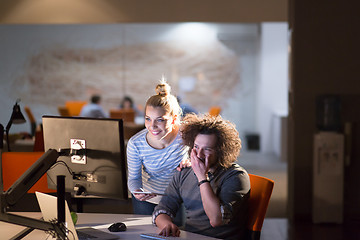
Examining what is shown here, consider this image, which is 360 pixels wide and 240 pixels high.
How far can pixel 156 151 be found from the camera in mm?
3227

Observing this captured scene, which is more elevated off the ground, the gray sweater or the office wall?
the office wall

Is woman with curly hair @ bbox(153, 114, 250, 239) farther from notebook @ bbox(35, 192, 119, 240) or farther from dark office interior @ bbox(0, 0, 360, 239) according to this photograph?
dark office interior @ bbox(0, 0, 360, 239)

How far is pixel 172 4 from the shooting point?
671 cm

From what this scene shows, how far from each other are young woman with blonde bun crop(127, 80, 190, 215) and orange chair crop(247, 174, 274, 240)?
0.53m

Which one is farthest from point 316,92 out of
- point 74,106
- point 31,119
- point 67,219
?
point 31,119

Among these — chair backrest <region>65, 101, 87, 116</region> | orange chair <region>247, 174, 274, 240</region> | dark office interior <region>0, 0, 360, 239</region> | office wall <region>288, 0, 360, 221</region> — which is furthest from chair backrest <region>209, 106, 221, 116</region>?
orange chair <region>247, 174, 274, 240</region>

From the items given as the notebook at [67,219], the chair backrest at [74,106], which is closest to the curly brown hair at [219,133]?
the notebook at [67,219]

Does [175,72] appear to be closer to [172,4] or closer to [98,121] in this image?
[172,4]

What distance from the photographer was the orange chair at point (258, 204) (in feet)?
9.13

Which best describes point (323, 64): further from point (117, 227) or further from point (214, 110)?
point (117, 227)

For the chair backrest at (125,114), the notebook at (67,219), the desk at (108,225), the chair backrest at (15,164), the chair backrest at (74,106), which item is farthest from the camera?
the chair backrest at (74,106)

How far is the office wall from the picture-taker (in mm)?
5543

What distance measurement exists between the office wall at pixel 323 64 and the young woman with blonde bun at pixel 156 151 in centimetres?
268

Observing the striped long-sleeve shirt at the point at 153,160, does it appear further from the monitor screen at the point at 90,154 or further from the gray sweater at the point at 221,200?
the monitor screen at the point at 90,154
